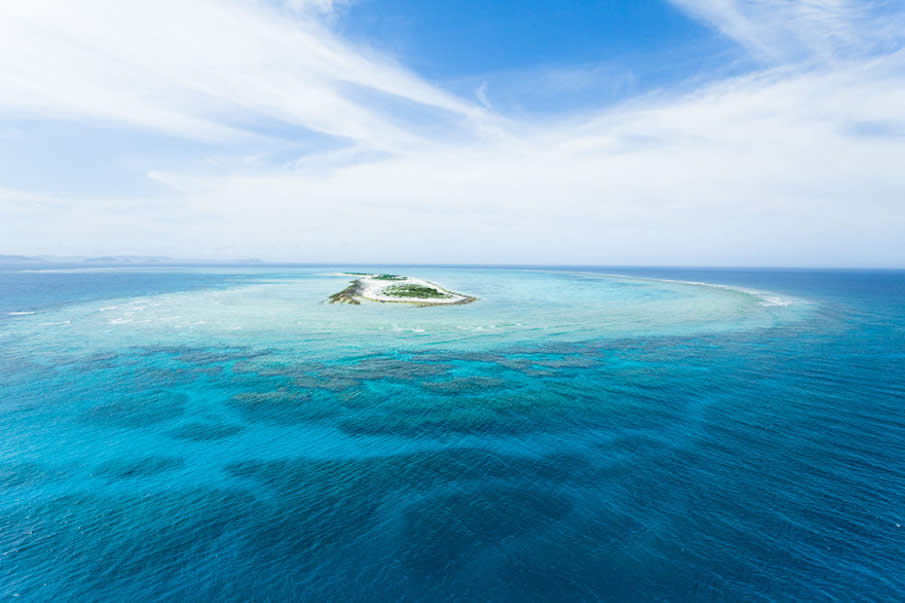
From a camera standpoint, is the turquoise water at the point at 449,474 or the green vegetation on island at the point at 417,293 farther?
the green vegetation on island at the point at 417,293

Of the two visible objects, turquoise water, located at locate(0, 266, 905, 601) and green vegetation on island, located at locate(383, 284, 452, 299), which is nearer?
turquoise water, located at locate(0, 266, 905, 601)

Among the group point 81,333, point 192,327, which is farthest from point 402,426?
point 81,333

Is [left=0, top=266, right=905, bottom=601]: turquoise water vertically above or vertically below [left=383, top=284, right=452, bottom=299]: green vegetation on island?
below

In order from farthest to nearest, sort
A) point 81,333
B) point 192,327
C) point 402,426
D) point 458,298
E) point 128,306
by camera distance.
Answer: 1. point 458,298
2. point 128,306
3. point 192,327
4. point 81,333
5. point 402,426

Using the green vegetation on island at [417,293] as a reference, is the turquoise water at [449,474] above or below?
below

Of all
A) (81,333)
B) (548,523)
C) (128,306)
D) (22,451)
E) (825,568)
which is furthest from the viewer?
(128,306)

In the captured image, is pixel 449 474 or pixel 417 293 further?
pixel 417 293

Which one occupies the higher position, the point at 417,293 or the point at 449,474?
the point at 417,293

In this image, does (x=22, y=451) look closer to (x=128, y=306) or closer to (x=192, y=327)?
(x=192, y=327)
